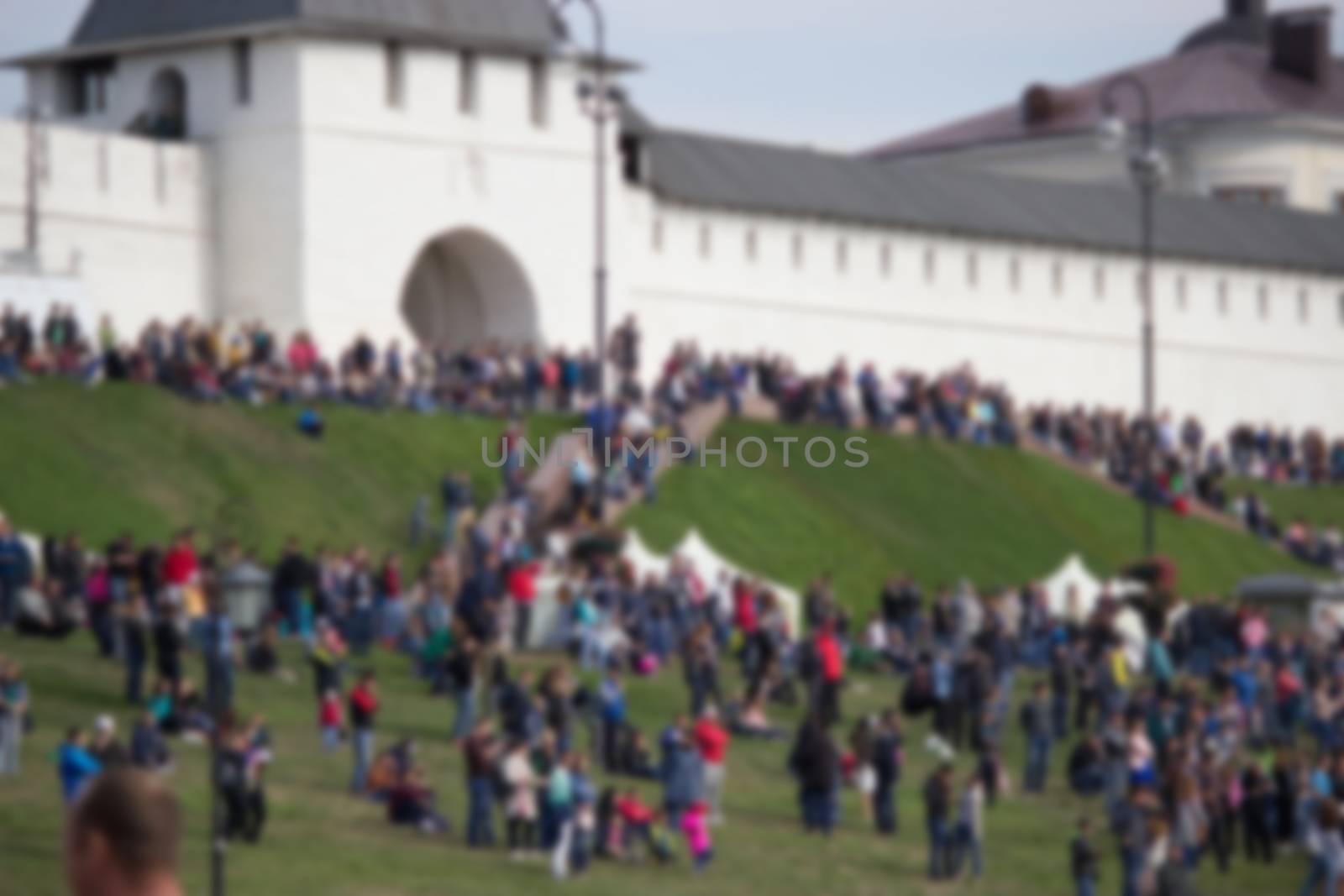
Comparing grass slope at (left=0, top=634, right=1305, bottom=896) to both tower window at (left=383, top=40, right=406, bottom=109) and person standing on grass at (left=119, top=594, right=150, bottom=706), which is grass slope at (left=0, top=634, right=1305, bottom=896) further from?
tower window at (left=383, top=40, right=406, bottom=109)

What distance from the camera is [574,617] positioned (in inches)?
1346

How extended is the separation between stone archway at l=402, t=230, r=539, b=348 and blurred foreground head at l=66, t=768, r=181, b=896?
166ft

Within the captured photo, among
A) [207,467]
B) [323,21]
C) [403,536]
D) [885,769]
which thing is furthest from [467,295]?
[885,769]

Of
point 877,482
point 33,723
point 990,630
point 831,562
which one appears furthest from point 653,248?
point 33,723

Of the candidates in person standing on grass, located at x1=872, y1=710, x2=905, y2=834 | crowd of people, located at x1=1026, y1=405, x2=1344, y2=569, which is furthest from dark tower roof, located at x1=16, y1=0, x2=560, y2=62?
person standing on grass, located at x1=872, y1=710, x2=905, y2=834

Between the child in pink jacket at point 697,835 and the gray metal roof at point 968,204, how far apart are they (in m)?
32.5

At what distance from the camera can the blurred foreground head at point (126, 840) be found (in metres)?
3.48

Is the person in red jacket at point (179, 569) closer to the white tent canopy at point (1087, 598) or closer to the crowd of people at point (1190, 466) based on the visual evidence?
the white tent canopy at point (1087, 598)

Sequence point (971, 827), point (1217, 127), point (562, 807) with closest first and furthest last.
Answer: point (562, 807)
point (971, 827)
point (1217, 127)

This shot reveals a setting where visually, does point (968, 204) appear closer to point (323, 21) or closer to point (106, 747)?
point (323, 21)

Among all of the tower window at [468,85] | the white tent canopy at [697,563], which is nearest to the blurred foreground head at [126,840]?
the white tent canopy at [697,563]

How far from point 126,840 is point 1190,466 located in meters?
55.3

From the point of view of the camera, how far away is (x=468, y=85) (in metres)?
53.7

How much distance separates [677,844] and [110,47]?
30568 millimetres
